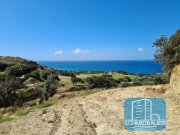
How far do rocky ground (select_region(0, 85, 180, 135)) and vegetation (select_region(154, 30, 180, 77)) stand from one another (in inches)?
90.2

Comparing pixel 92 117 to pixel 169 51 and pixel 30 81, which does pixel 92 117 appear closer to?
pixel 169 51

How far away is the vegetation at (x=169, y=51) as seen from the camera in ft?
85.0

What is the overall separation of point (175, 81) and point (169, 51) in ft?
8.91

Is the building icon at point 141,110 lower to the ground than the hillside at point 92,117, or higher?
higher

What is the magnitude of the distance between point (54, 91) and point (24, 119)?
2688 cm

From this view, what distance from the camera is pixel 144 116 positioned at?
53.1 feet

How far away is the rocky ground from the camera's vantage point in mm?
16578

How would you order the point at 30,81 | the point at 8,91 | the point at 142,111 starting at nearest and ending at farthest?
the point at 142,111, the point at 8,91, the point at 30,81

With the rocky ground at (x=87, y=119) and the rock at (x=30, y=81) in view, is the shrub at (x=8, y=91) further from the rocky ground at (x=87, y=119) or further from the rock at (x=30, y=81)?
the rocky ground at (x=87, y=119)

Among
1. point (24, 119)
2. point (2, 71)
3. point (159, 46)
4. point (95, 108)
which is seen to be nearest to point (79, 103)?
point (95, 108)

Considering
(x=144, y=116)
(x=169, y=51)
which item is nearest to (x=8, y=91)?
(x=169, y=51)

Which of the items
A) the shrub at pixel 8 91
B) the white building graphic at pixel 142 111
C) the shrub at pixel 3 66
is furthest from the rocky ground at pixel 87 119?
the shrub at pixel 3 66

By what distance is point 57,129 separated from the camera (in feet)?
56.2

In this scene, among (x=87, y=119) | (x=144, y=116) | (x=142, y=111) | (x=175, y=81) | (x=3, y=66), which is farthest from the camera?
(x=3, y=66)
